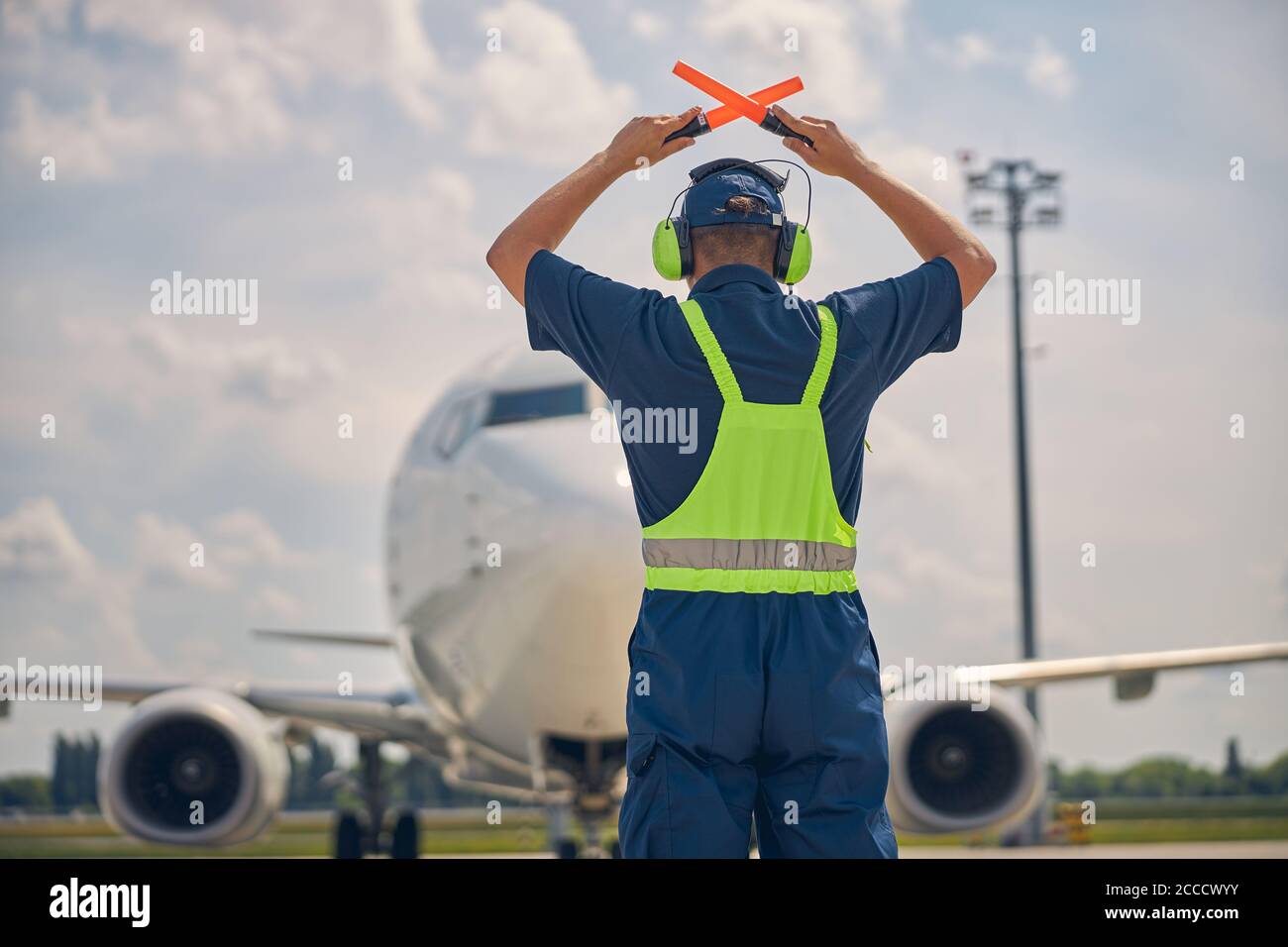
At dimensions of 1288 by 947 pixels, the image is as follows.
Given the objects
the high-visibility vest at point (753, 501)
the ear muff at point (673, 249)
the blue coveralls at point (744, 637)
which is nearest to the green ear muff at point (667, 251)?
the ear muff at point (673, 249)

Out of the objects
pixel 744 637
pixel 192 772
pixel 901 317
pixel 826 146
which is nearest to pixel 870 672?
pixel 744 637

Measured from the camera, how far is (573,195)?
2.78 m

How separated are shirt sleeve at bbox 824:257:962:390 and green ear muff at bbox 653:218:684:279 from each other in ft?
0.97

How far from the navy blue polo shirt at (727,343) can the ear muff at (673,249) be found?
0.06 metres

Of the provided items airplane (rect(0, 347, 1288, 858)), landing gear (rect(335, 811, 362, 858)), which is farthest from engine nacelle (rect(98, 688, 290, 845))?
landing gear (rect(335, 811, 362, 858))

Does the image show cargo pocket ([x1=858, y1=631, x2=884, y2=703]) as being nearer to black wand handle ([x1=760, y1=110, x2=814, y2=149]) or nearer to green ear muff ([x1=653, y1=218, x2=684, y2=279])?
green ear muff ([x1=653, y1=218, x2=684, y2=279])

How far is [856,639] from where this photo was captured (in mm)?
2611

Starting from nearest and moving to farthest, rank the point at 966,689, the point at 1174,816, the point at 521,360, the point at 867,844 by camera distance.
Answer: the point at 867,844
the point at 966,689
the point at 521,360
the point at 1174,816

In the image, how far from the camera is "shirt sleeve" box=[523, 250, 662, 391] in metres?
2.63

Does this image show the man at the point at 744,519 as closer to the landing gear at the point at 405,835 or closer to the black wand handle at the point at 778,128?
the black wand handle at the point at 778,128

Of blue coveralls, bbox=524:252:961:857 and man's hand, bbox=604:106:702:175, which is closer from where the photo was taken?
blue coveralls, bbox=524:252:961:857
